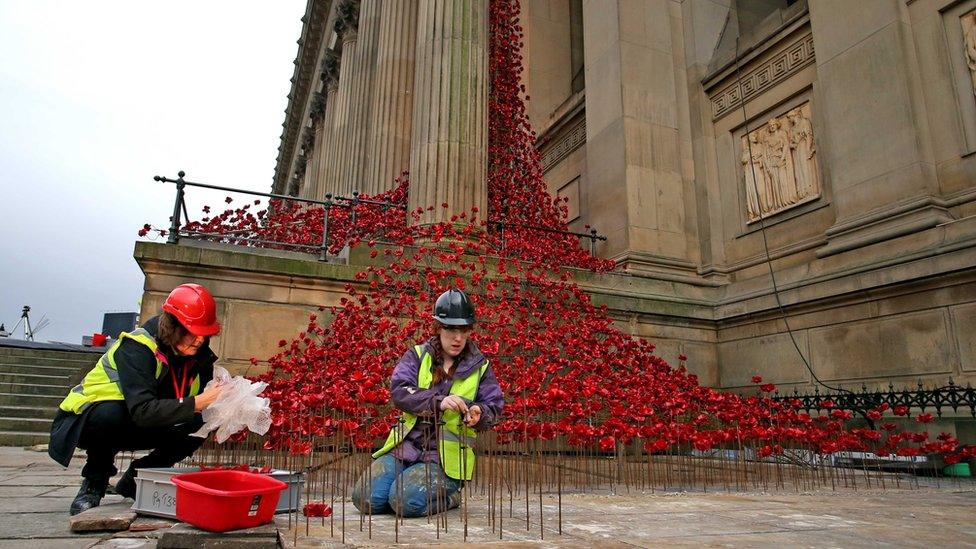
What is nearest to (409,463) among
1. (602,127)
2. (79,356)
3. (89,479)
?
(89,479)

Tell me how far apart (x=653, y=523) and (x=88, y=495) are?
11.4 feet

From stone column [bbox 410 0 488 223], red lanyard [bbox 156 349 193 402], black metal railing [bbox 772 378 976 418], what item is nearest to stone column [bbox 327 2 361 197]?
stone column [bbox 410 0 488 223]

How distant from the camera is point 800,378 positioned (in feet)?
33.4

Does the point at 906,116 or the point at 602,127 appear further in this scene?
the point at 602,127

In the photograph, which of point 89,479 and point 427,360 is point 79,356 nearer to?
point 89,479

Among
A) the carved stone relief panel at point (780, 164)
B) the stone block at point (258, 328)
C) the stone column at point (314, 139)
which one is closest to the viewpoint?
the stone block at point (258, 328)

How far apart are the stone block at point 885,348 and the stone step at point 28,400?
1460 cm

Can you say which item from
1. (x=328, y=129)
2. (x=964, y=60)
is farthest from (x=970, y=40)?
(x=328, y=129)

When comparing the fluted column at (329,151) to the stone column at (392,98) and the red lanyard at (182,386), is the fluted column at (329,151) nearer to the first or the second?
the stone column at (392,98)

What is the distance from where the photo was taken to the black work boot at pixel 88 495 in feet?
12.5

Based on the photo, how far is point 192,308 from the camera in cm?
389

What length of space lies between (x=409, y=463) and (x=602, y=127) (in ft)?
36.3

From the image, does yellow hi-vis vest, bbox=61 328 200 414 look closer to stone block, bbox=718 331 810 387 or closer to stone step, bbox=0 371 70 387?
stone block, bbox=718 331 810 387

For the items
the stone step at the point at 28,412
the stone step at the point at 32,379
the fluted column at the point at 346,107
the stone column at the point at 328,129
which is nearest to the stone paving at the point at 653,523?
the stone step at the point at 28,412
